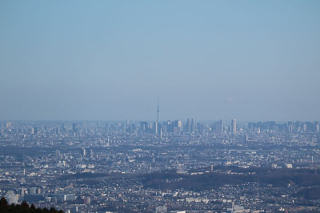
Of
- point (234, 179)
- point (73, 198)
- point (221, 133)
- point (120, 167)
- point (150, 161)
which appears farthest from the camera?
point (221, 133)

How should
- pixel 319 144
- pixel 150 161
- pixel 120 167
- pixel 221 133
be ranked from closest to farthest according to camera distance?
pixel 120 167 → pixel 150 161 → pixel 319 144 → pixel 221 133

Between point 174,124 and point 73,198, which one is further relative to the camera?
point 174,124

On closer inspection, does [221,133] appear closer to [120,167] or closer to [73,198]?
[120,167]

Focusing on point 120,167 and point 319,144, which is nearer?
point 120,167

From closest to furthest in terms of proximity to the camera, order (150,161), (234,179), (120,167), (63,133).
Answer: (234,179) < (120,167) < (150,161) < (63,133)

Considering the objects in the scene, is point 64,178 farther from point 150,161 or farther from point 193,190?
point 150,161

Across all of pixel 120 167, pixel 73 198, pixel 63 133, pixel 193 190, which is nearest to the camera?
pixel 73 198

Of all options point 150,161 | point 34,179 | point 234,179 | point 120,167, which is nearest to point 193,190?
point 234,179

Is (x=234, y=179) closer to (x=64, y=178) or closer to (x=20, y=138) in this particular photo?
(x=64, y=178)

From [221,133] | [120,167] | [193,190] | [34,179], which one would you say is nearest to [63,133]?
[221,133]
